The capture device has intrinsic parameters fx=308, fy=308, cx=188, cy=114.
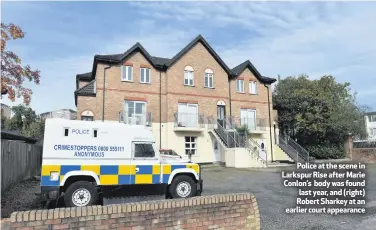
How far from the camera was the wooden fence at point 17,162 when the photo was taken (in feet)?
35.1

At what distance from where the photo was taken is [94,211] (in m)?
4.97

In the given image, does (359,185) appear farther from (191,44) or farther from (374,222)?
(191,44)

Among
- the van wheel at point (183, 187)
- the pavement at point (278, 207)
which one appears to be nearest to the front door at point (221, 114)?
the pavement at point (278, 207)

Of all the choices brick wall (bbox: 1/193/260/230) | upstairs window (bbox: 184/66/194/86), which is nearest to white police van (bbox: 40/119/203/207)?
brick wall (bbox: 1/193/260/230)

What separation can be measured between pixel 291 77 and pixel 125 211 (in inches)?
1491

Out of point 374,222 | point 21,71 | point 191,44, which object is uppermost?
point 191,44

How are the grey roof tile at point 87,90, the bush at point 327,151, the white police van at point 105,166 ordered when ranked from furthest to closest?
the bush at point 327,151 < the grey roof tile at point 87,90 < the white police van at point 105,166

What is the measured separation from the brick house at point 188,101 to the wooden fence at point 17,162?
6137 mm

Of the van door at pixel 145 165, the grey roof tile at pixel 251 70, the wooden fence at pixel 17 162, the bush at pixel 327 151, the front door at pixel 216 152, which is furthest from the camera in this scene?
the bush at pixel 327 151

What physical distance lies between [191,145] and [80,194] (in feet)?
56.9

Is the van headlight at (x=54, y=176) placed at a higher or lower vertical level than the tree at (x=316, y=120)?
lower

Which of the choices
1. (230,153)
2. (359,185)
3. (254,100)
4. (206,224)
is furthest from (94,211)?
(254,100)

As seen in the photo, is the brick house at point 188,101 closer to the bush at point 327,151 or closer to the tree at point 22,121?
the bush at point 327,151

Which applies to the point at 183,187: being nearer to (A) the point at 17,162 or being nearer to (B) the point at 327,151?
(A) the point at 17,162
